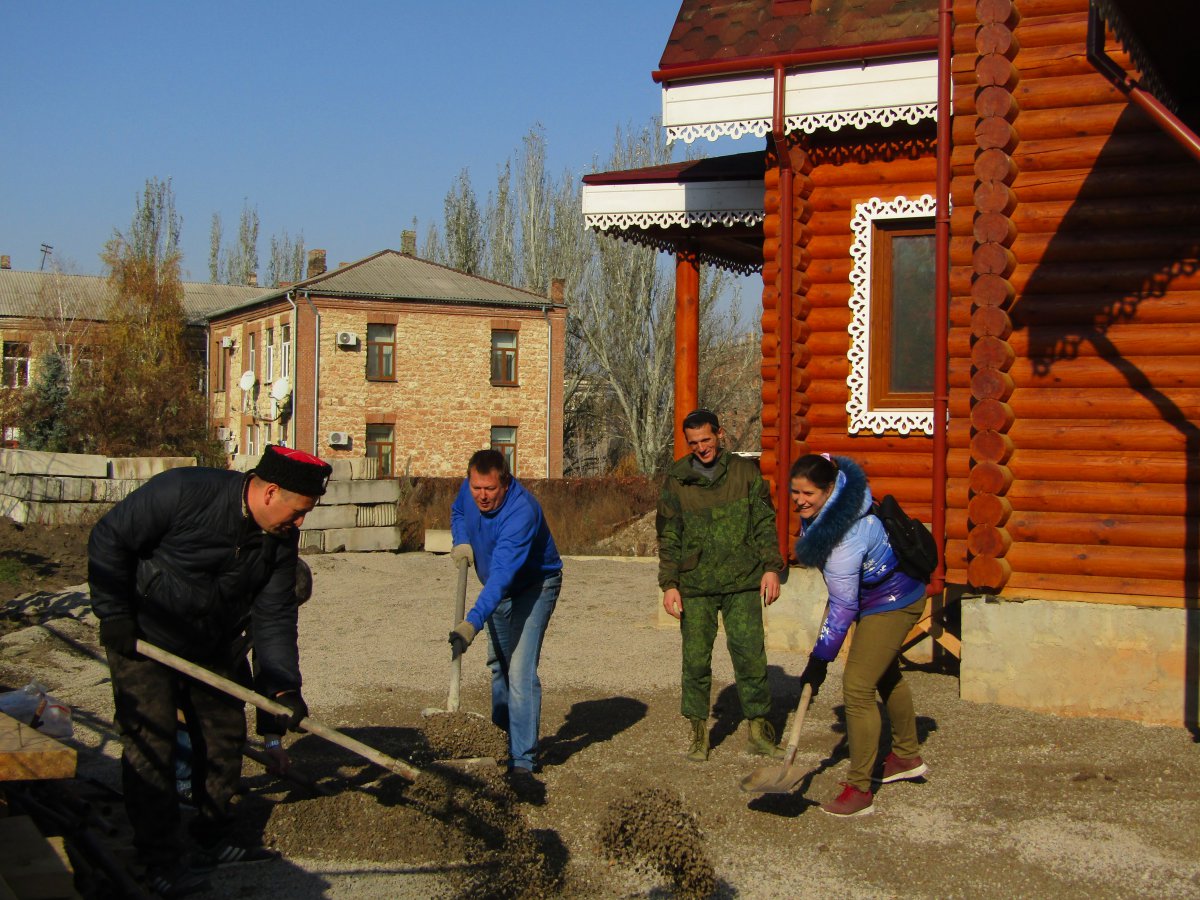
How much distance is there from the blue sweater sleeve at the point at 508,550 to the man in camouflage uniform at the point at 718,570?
104 cm

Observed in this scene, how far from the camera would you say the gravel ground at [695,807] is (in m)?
4.82

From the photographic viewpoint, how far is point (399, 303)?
36000mm

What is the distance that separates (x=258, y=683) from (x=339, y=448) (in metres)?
30.3

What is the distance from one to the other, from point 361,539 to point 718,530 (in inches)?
464

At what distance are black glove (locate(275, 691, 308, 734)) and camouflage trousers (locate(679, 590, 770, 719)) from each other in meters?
2.37

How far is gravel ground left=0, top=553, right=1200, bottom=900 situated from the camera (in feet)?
15.8

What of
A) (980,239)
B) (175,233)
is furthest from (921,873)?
(175,233)

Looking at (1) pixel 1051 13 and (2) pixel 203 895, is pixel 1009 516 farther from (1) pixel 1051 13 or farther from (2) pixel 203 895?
(2) pixel 203 895

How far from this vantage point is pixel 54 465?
16.4 m

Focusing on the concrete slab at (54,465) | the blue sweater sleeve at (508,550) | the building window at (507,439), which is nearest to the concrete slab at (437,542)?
the concrete slab at (54,465)

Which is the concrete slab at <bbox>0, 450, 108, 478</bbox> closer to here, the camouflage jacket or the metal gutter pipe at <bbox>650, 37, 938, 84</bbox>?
the metal gutter pipe at <bbox>650, 37, 938, 84</bbox>

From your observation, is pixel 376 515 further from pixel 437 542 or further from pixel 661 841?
pixel 661 841

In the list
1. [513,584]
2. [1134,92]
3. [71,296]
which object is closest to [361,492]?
[513,584]

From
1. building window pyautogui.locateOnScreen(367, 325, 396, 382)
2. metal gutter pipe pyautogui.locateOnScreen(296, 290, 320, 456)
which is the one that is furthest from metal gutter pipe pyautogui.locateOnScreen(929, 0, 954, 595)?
building window pyautogui.locateOnScreen(367, 325, 396, 382)
